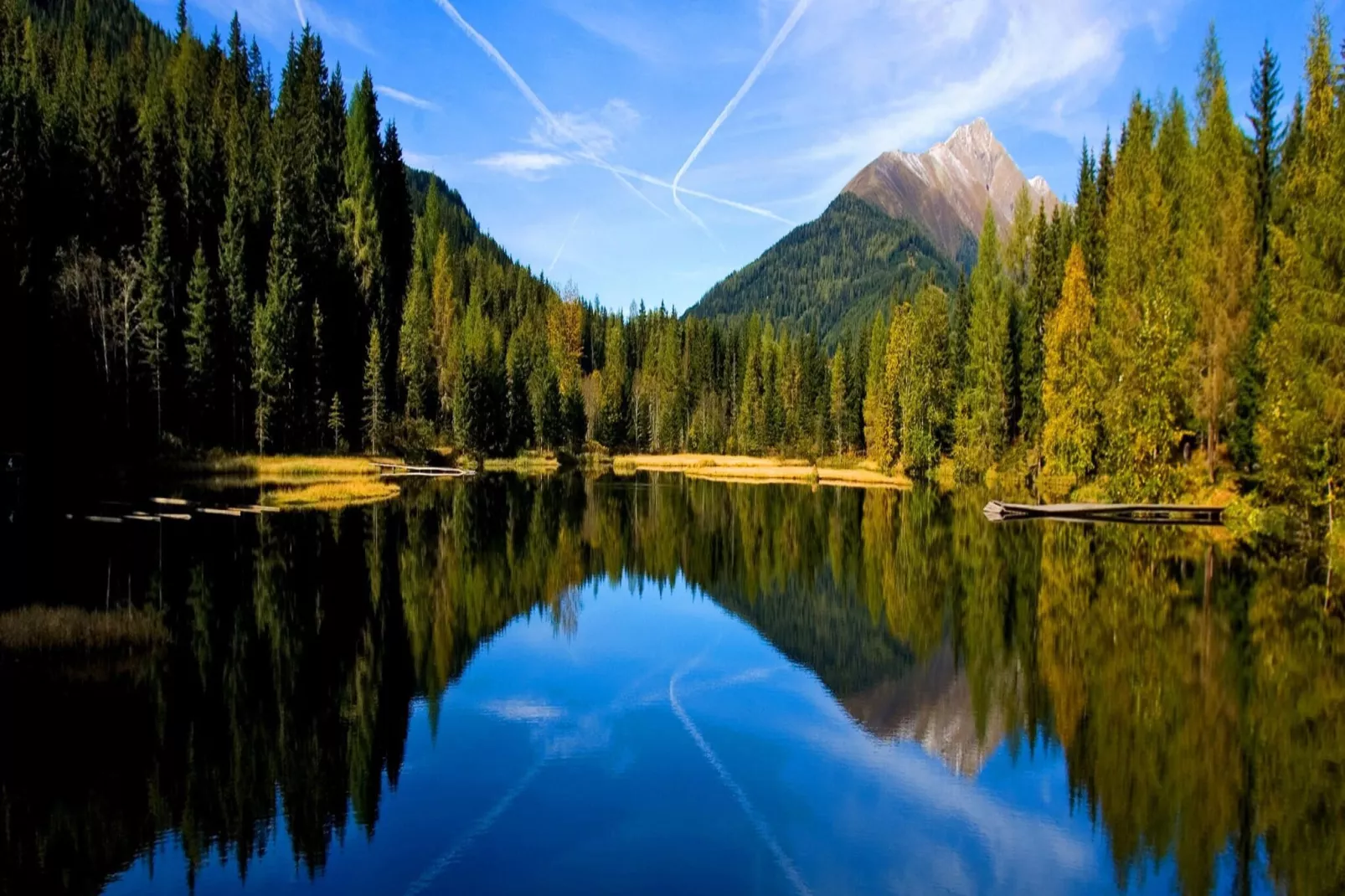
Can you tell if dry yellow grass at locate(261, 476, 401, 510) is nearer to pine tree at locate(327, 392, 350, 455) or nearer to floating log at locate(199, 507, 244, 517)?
floating log at locate(199, 507, 244, 517)

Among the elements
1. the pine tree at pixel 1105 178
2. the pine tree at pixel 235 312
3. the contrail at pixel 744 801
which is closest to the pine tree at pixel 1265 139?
the pine tree at pixel 1105 178

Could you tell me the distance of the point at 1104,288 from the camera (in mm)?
51844

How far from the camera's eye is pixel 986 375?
66.9 meters

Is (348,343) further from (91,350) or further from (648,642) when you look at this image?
(648,642)

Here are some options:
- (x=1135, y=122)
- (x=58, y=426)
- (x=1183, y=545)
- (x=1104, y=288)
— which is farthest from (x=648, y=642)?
(x=1135, y=122)

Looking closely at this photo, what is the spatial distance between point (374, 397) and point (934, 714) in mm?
60474

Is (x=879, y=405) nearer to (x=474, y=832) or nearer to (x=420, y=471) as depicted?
(x=420, y=471)

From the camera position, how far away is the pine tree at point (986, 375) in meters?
66.1

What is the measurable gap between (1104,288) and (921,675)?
134ft

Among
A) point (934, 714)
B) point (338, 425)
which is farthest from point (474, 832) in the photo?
point (338, 425)

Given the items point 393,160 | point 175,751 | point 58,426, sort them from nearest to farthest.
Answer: point 175,751 → point 58,426 → point 393,160

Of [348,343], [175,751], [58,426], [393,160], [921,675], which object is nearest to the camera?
[175,751]

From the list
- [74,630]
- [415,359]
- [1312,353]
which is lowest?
[74,630]

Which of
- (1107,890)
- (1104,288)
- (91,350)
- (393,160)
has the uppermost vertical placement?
(393,160)
